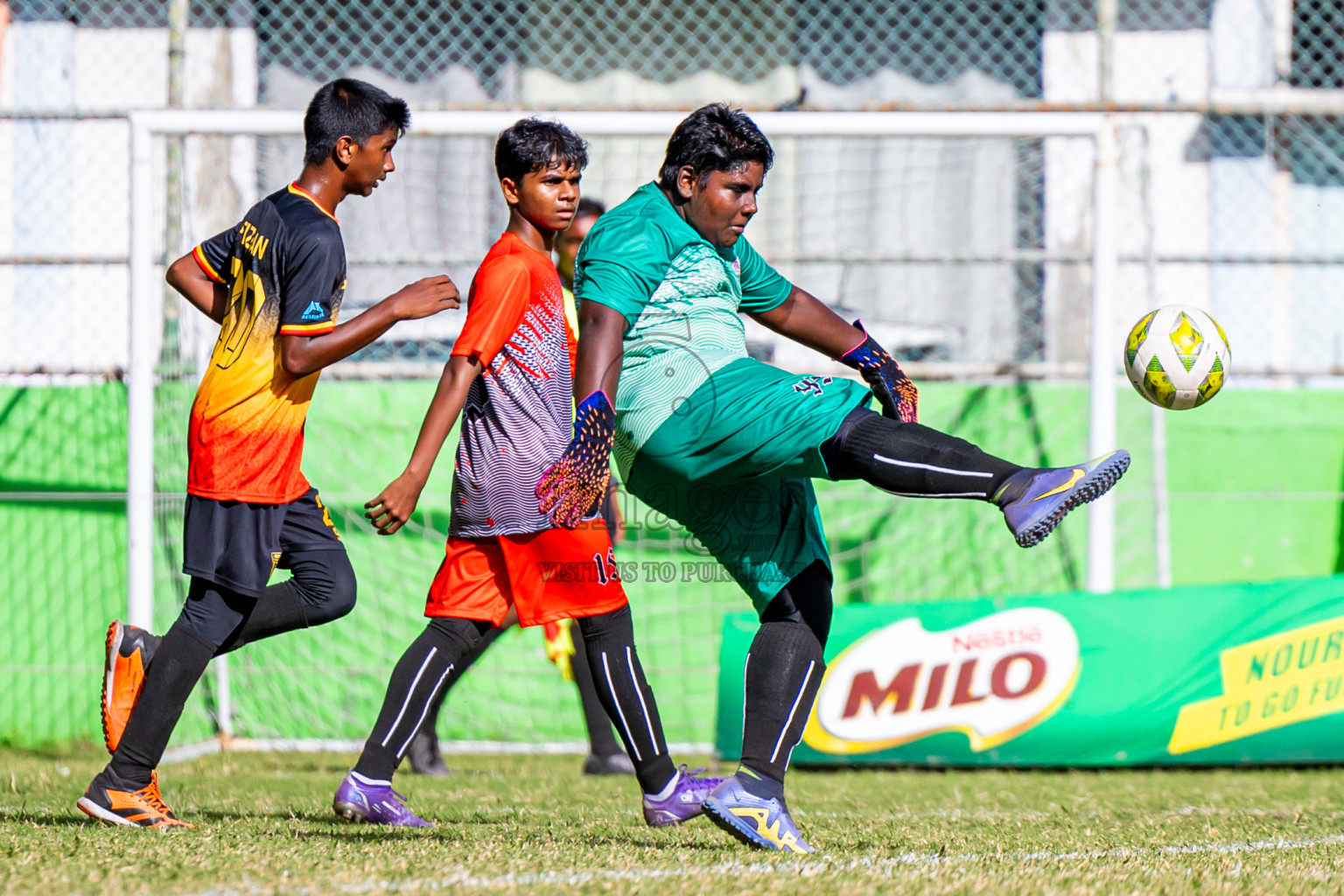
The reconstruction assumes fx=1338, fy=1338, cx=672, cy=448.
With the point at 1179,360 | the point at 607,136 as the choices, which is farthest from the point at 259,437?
the point at 607,136

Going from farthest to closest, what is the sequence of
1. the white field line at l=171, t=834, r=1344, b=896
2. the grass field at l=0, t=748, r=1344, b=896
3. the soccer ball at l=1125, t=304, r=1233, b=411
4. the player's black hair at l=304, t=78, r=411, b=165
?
the soccer ball at l=1125, t=304, r=1233, b=411, the player's black hair at l=304, t=78, r=411, b=165, the grass field at l=0, t=748, r=1344, b=896, the white field line at l=171, t=834, r=1344, b=896

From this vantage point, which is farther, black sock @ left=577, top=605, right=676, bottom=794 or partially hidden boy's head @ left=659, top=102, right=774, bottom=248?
black sock @ left=577, top=605, right=676, bottom=794

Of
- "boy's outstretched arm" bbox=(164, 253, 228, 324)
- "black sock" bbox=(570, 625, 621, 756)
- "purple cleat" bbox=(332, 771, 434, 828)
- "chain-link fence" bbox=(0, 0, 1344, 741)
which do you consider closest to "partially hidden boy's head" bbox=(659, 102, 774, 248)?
"boy's outstretched arm" bbox=(164, 253, 228, 324)

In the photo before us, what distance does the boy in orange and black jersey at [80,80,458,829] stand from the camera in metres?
3.36

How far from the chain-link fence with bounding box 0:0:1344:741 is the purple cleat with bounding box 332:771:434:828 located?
8.79 ft

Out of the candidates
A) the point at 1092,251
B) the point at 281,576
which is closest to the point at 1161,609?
the point at 1092,251

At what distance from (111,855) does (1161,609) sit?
12.6ft

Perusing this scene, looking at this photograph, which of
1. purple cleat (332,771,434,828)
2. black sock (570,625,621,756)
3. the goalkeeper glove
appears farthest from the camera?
the goalkeeper glove

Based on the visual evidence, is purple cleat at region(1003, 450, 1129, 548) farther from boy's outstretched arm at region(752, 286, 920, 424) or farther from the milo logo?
the milo logo

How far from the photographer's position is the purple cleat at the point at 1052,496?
2.58 metres

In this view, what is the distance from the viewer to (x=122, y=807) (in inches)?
130

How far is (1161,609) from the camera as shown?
202 inches

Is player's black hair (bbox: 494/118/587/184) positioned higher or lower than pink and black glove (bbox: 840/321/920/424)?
higher

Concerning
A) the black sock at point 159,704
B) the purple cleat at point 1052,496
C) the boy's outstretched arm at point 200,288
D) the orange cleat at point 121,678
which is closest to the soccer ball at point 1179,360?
the purple cleat at point 1052,496
